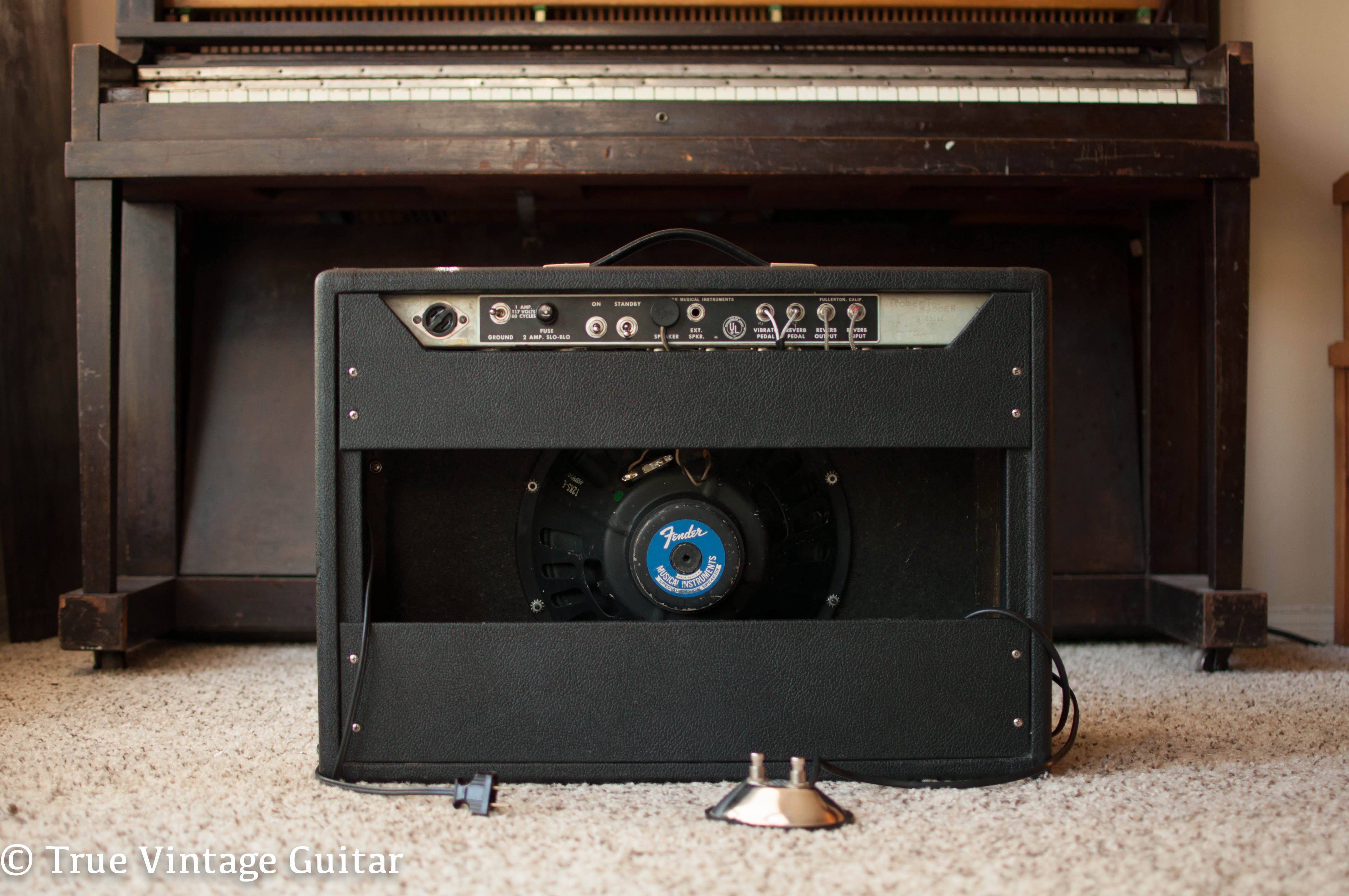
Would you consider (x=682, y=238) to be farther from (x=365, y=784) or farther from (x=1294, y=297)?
(x=1294, y=297)

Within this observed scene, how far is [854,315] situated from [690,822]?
0.45m

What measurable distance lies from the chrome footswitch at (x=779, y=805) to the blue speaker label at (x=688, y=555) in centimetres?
17

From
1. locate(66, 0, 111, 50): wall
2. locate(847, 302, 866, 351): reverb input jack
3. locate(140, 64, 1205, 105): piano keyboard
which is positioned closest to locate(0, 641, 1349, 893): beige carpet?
locate(847, 302, 866, 351): reverb input jack

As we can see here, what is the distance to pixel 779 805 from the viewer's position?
710 millimetres

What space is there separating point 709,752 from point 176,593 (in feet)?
3.39

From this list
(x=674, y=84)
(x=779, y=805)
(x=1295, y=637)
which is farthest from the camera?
(x=1295, y=637)

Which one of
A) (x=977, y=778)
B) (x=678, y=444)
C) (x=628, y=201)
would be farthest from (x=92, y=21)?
(x=977, y=778)

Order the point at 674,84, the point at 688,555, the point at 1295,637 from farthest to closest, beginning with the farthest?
the point at 1295,637 < the point at 674,84 < the point at 688,555

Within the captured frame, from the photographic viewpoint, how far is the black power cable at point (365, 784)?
74cm

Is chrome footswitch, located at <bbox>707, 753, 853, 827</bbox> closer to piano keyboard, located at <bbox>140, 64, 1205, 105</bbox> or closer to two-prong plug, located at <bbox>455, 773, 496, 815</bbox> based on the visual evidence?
two-prong plug, located at <bbox>455, 773, 496, 815</bbox>

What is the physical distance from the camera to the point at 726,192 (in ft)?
4.31

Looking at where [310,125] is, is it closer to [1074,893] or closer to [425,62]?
[425,62]

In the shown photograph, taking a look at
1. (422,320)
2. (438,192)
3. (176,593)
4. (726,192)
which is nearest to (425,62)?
(438,192)

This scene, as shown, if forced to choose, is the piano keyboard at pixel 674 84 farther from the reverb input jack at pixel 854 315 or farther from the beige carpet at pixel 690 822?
the beige carpet at pixel 690 822
